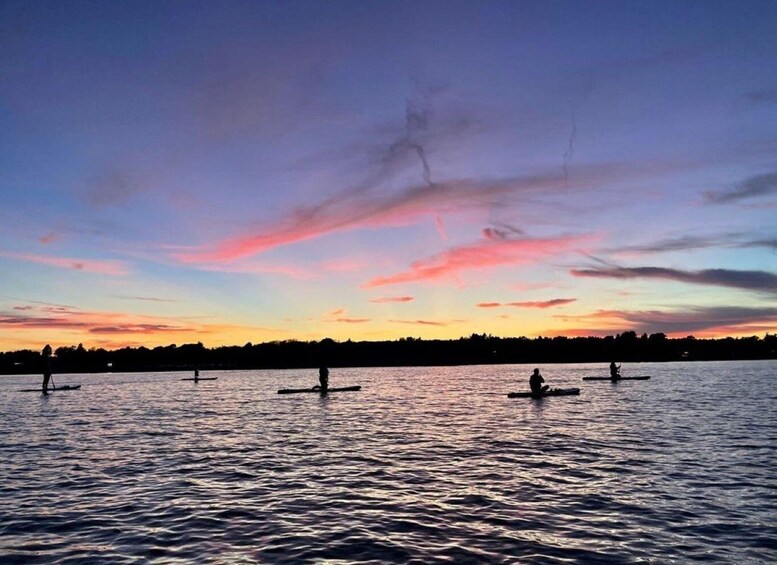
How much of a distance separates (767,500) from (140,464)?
2368 cm

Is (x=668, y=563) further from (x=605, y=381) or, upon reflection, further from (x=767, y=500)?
(x=605, y=381)

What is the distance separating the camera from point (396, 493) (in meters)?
18.5

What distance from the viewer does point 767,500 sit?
17000mm

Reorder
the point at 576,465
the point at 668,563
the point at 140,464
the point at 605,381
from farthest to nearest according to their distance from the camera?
the point at 605,381 → the point at 140,464 → the point at 576,465 → the point at 668,563

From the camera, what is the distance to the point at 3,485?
20.8m

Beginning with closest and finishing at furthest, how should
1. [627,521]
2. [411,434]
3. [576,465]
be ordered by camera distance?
1. [627,521]
2. [576,465]
3. [411,434]

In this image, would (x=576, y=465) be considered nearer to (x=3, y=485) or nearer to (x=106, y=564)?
(x=106, y=564)

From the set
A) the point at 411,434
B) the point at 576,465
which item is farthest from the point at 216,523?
Answer: the point at 411,434

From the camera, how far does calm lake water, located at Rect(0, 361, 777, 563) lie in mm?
13078

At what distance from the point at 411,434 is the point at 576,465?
40.4 feet

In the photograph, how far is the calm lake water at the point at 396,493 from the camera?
42.9 feet

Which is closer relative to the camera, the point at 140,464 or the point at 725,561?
the point at 725,561

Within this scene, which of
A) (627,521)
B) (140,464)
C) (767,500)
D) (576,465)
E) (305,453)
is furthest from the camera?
(305,453)

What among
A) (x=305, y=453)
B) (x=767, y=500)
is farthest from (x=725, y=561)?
(x=305, y=453)
